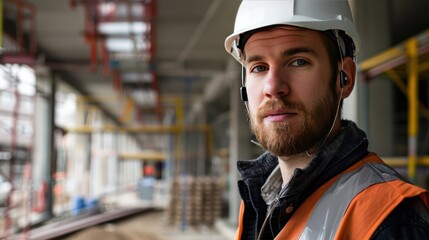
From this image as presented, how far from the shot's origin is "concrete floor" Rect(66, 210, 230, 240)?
27.2 ft

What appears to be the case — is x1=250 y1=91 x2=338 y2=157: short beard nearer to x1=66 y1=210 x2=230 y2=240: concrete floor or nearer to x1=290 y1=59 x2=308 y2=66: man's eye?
x1=290 y1=59 x2=308 y2=66: man's eye

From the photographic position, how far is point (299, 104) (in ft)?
4.77

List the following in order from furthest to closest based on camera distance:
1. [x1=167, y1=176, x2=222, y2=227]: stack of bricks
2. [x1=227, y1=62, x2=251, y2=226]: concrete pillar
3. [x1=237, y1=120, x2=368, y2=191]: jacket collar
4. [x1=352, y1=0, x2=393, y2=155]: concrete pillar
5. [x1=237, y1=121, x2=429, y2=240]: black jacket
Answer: [x1=167, y1=176, x2=222, y2=227]: stack of bricks → [x1=227, y1=62, x2=251, y2=226]: concrete pillar → [x1=352, y1=0, x2=393, y2=155]: concrete pillar → [x1=237, y1=120, x2=368, y2=191]: jacket collar → [x1=237, y1=121, x2=429, y2=240]: black jacket

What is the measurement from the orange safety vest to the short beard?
0.17m

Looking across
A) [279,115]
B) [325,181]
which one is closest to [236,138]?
[279,115]

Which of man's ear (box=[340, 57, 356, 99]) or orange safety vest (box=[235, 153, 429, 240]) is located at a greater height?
man's ear (box=[340, 57, 356, 99])

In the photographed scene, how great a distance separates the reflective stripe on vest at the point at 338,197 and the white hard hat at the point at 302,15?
0.52 metres

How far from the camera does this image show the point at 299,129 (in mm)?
1450

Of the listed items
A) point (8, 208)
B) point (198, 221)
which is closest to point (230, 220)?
point (198, 221)

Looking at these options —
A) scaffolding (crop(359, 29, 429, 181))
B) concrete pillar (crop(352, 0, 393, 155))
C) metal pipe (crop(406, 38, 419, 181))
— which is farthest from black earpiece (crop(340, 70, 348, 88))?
concrete pillar (crop(352, 0, 393, 155))

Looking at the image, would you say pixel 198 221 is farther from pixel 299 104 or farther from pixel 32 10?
pixel 299 104

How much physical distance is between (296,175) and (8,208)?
646 cm

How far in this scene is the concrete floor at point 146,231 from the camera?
829 centimetres

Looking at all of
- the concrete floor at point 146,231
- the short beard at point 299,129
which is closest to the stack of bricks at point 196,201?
the concrete floor at point 146,231
